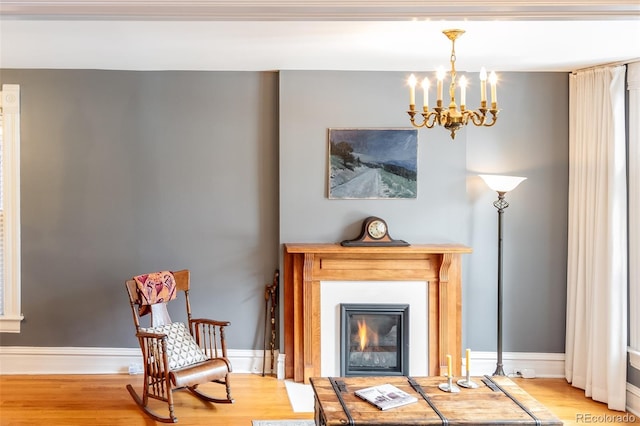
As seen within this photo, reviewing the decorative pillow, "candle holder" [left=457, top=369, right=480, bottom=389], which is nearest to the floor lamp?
"candle holder" [left=457, top=369, right=480, bottom=389]

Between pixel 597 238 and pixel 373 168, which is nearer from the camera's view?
pixel 597 238

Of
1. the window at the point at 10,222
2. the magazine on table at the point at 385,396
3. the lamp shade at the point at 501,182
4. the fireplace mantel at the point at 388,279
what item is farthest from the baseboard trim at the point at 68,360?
the lamp shade at the point at 501,182

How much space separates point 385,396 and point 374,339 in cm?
145

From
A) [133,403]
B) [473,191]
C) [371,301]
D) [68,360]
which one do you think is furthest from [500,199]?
[68,360]

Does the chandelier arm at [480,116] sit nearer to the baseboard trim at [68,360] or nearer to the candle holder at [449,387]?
the candle holder at [449,387]

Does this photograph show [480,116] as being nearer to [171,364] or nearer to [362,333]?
[362,333]

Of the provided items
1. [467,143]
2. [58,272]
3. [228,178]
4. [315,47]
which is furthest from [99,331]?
[467,143]

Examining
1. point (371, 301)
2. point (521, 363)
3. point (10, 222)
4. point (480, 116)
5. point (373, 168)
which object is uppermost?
point (480, 116)

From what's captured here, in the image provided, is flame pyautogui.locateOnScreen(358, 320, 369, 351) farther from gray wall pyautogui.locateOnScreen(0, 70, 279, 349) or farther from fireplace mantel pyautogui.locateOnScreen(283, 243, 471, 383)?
gray wall pyautogui.locateOnScreen(0, 70, 279, 349)

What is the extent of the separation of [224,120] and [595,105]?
2.95 m

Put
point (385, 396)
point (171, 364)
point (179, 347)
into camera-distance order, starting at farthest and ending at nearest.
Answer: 1. point (179, 347)
2. point (171, 364)
3. point (385, 396)

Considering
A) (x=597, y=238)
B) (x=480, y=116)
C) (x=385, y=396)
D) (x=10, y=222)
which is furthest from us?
(x=10, y=222)

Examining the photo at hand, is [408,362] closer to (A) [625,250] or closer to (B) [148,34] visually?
(A) [625,250]

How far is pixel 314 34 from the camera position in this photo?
11.7ft
